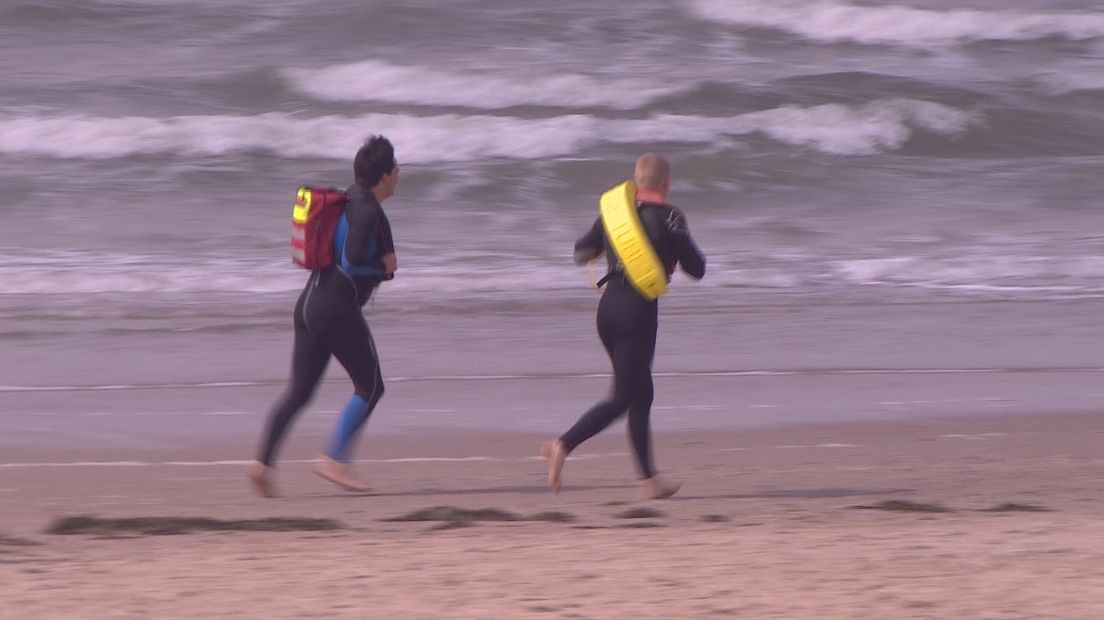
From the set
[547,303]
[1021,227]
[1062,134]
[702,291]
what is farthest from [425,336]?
[1062,134]

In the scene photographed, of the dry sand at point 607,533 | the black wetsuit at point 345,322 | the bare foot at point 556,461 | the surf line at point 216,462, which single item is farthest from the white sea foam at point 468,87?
the bare foot at point 556,461

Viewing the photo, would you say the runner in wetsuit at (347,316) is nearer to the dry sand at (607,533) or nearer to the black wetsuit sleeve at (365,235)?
the black wetsuit sleeve at (365,235)

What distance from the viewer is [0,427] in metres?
7.37

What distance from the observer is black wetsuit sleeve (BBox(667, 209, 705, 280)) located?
5828 mm

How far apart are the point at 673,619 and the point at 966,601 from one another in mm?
803

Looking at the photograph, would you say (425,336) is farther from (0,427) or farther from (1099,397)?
(1099,397)

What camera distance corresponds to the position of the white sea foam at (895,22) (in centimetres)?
2875

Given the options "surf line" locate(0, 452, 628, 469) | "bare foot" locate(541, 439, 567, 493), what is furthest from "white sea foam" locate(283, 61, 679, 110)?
"bare foot" locate(541, 439, 567, 493)

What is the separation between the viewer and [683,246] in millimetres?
5832

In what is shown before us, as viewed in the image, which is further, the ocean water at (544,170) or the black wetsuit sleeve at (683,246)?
the ocean water at (544,170)

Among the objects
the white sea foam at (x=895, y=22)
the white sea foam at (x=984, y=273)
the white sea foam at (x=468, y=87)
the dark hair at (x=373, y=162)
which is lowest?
the white sea foam at (x=984, y=273)

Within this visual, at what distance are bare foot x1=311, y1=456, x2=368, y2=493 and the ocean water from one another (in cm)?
245

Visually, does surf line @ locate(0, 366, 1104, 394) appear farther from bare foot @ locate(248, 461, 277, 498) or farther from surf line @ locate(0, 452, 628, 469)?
bare foot @ locate(248, 461, 277, 498)

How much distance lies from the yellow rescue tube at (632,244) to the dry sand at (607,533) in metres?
0.83
